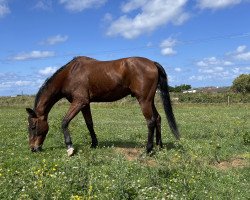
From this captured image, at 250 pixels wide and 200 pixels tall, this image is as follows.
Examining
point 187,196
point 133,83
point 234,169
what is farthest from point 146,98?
point 187,196

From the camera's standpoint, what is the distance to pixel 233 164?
35.3ft

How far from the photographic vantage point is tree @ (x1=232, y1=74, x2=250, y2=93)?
82.4 m

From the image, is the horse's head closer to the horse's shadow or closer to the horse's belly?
the horse's shadow

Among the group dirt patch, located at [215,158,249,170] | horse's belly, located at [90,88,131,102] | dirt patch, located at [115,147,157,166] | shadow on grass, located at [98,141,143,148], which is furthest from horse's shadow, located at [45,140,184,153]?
dirt patch, located at [215,158,249,170]

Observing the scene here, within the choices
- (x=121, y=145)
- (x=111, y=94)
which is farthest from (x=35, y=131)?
(x=121, y=145)

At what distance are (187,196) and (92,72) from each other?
6.48 meters

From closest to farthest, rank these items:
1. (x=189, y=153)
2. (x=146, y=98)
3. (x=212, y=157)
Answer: (x=189, y=153), (x=212, y=157), (x=146, y=98)

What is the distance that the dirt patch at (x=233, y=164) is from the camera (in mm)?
10438

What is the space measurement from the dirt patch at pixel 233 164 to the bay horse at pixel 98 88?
214 centimetres

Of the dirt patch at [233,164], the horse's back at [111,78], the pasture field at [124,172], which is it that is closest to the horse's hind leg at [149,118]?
the horse's back at [111,78]

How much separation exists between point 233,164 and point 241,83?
76909 mm

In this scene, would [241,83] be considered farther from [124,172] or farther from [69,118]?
[124,172]

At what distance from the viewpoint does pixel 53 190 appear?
654 cm

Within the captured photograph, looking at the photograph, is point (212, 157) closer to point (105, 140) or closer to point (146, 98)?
point (146, 98)
